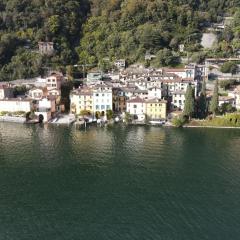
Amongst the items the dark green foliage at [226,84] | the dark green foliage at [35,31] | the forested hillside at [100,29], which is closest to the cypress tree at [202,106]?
the dark green foliage at [226,84]

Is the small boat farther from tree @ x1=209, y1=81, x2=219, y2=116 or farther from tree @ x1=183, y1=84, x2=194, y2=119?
tree @ x1=209, y1=81, x2=219, y2=116

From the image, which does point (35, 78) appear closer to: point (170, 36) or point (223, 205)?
point (170, 36)

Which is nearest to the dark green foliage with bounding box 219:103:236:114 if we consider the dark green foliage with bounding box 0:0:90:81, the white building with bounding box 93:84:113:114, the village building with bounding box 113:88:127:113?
the village building with bounding box 113:88:127:113

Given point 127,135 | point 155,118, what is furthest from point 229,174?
point 155,118

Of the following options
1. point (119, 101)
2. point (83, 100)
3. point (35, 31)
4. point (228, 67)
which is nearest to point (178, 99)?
point (119, 101)

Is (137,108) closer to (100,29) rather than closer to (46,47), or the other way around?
(46,47)

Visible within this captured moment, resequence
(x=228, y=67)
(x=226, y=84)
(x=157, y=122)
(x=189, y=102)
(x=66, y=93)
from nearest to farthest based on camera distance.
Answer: (x=189, y=102) < (x=157, y=122) < (x=226, y=84) < (x=66, y=93) < (x=228, y=67)

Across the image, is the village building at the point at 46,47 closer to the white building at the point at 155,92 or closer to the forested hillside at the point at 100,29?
the forested hillside at the point at 100,29
